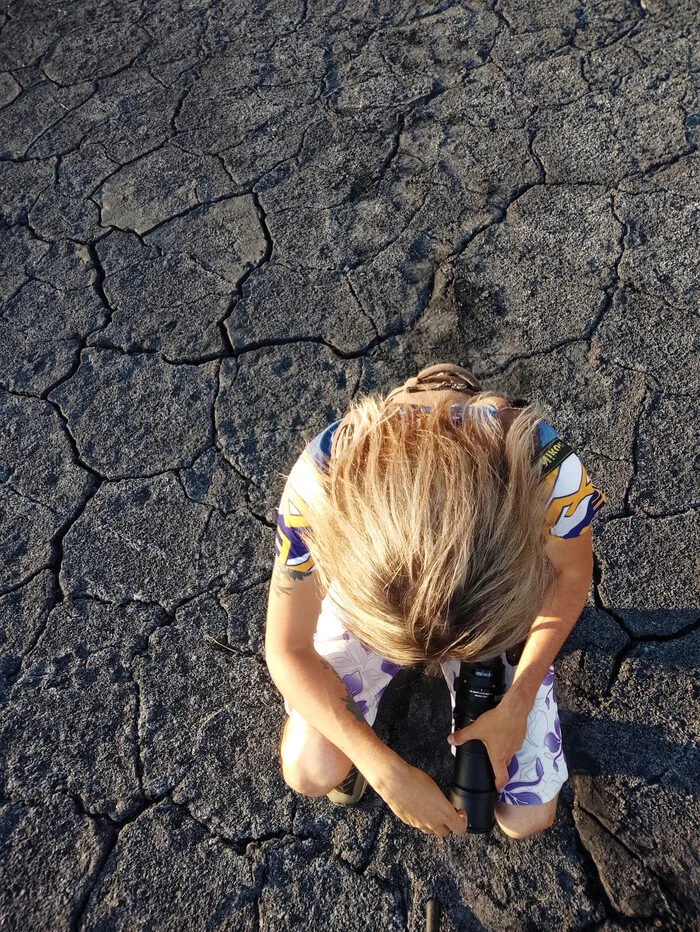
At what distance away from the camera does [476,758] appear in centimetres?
127

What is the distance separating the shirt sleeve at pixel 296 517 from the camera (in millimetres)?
1241

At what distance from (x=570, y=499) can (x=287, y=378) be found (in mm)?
1007

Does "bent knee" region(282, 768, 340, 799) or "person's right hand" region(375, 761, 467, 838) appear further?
"bent knee" region(282, 768, 340, 799)

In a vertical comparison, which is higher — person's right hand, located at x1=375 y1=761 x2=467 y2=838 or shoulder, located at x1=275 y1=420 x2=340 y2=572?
shoulder, located at x1=275 y1=420 x2=340 y2=572

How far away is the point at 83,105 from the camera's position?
2811 millimetres

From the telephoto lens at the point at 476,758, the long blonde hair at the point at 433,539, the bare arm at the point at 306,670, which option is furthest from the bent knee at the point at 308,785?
the long blonde hair at the point at 433,539

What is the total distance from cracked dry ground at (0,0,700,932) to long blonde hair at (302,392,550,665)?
24.2 inches

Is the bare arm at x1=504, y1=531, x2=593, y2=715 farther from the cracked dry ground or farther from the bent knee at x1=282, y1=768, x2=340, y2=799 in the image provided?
the bent knee at x1=282, y1=768, x2=340, y2=799

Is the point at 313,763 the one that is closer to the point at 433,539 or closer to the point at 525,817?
the point at 525,817

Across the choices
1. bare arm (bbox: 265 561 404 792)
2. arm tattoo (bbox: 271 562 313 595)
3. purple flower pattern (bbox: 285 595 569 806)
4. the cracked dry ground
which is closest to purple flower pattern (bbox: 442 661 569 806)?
purple flower pattern (bbox: 285 595 569 806)

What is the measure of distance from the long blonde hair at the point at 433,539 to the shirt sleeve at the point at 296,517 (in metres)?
0.11

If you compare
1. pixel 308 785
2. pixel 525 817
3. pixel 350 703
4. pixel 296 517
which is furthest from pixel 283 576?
→ pixel 525 817

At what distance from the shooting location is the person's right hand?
1240 mm

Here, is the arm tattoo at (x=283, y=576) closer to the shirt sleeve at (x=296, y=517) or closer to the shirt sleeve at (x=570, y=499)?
the shirt sleeve at (x=296, y=517)
